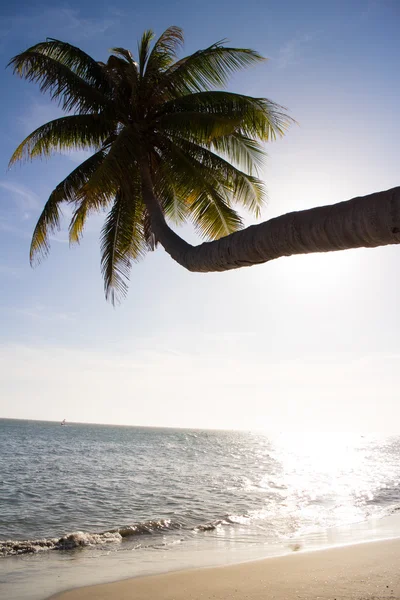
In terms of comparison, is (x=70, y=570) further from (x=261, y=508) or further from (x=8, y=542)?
(x=261, y=508)

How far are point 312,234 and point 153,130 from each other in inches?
236

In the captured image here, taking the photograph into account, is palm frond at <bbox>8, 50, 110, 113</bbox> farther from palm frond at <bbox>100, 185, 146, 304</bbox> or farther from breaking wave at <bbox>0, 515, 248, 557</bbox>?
breaking wave at <bbox>0, 515, 248, 557</bbox>

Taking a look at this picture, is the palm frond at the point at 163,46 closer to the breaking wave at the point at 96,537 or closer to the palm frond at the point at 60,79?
the palm frond at the point at 60,79

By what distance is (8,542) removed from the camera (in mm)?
12172

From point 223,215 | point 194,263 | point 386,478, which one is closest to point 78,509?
point 223,215

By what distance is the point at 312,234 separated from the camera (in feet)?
12.7

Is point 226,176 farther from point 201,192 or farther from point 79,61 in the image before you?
point 79,61

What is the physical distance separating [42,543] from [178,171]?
34.0 feet

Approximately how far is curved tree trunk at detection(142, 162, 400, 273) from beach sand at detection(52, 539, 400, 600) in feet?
17.8

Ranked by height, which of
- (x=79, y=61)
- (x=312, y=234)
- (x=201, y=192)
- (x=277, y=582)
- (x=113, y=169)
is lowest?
(x=277, y=582)

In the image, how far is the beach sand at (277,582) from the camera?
23.5 ft

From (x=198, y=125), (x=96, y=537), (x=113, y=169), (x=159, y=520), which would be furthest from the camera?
(x=159, y=520)

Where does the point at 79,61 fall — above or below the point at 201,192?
above

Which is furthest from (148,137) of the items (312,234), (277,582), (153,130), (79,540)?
(79,540)
